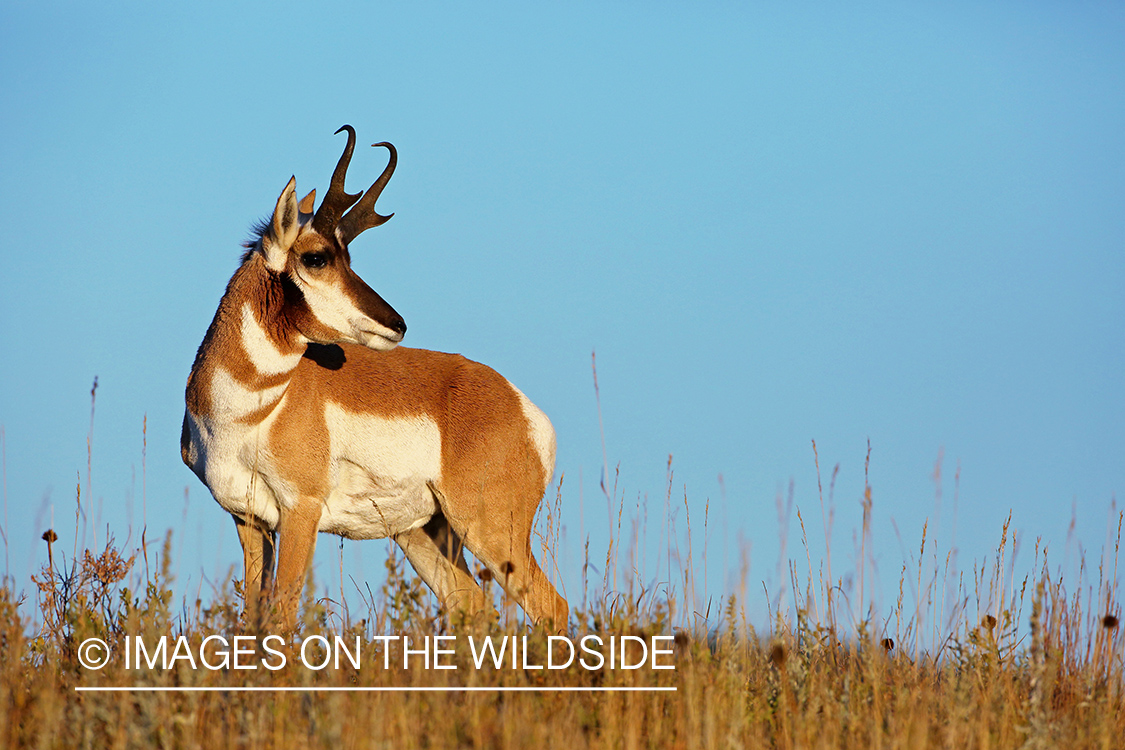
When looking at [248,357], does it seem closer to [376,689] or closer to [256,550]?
[256,550]

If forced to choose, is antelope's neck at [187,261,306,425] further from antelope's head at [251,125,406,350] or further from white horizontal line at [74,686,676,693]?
white horizontal line at [74,686,676,693]

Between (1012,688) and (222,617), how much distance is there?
373 centimetres

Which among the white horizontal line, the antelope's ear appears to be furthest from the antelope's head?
the white horizontal line

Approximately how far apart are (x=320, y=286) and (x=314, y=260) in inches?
6.9

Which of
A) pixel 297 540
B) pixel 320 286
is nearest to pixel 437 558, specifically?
pixel 297 540

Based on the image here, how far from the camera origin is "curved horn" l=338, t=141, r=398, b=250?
7.17 metres

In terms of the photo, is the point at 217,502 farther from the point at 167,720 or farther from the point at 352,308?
the point at 167,720

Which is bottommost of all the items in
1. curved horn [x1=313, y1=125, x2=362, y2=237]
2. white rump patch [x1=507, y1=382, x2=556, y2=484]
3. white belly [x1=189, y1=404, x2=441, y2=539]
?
white belly [x1=189, y1=404, x2=441, y2=539]

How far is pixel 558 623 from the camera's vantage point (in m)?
7.32

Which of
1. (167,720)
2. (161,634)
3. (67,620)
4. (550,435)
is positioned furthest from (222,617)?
(550,435)

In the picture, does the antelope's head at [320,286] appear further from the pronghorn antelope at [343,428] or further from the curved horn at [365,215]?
the curved horn at [365,215]

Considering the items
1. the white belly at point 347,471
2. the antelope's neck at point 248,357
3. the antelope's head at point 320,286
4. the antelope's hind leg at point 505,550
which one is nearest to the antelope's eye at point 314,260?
the antelope's head at point 320,286

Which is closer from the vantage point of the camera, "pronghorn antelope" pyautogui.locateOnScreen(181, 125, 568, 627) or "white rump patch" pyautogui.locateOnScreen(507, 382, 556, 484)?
"pronghorn antelope" pyautogui.locateOnScreen(181, 125, 568, 627)

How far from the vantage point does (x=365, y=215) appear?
7262 millimetres
